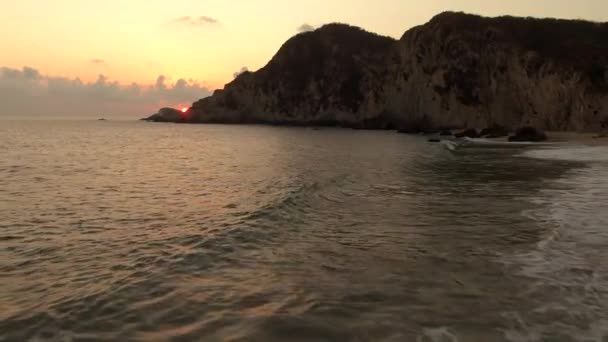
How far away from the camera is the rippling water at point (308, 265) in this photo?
20.4ft

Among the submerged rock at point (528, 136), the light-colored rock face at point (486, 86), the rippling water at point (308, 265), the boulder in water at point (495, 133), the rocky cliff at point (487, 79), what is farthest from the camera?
the rocky cliff at point (487, 79)

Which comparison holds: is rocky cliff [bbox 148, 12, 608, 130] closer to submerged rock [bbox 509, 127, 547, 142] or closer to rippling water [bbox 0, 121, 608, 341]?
submerged rock [bbox 509, 127, 547, 142]

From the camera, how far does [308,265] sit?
8883mm

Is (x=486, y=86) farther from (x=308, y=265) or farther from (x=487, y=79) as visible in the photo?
(x=308, y=265)

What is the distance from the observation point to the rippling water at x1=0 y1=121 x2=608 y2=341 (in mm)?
6211

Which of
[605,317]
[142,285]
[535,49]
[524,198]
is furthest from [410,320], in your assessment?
[535,49]

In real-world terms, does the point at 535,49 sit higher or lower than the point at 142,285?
higher

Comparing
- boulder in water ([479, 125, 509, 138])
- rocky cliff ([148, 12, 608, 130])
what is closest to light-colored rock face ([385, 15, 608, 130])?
rocky cliff ([148, 12, 608, 130])

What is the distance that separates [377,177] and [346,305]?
58.8ft

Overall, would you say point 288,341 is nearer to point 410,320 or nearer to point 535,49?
point 410,320

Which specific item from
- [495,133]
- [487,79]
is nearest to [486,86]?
[487,79]

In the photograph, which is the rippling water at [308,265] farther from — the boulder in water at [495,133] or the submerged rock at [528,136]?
the boulder in water at [495,133]

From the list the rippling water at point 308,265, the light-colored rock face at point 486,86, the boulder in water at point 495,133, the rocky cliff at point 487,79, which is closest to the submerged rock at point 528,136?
the boulder in water at point 495,133

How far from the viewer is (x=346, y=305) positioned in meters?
6.85
